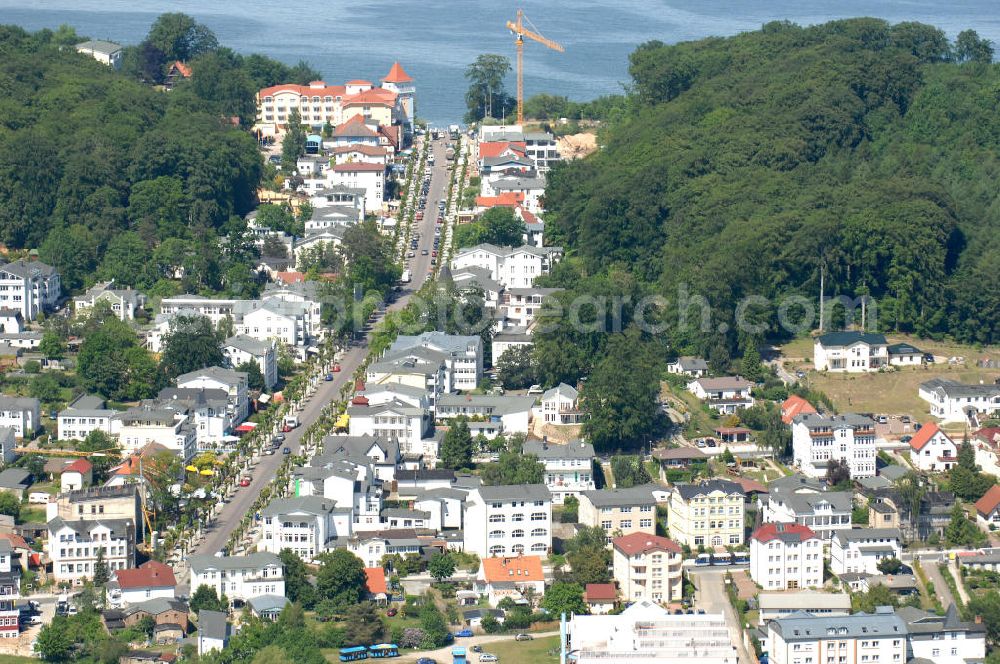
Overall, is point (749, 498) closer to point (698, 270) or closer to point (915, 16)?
point (698, 270)

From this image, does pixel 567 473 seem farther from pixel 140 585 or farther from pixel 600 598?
pixel 140 585

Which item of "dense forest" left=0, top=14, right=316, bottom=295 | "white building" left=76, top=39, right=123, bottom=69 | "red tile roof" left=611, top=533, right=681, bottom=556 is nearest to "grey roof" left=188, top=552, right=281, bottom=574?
"red tile roof" left=611, top=533, right=681, bottom=556

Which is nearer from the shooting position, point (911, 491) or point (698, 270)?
point (911, 491)

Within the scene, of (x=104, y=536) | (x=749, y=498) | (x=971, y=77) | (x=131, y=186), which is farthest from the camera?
(x=971, y=77)

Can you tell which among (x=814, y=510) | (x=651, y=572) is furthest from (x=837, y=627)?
(x=814, y=510)

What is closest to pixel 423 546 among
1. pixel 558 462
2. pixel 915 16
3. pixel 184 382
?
pixel 558 462
